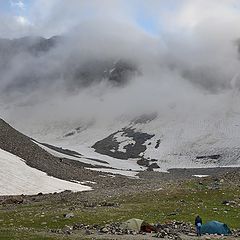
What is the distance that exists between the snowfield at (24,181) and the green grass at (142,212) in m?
18.0

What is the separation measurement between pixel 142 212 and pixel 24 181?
41860 mm

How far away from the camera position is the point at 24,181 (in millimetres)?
87438

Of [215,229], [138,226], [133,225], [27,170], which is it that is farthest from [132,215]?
[27,170]

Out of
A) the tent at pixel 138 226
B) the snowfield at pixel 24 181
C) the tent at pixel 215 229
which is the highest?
the snowfield at pixel 24 181

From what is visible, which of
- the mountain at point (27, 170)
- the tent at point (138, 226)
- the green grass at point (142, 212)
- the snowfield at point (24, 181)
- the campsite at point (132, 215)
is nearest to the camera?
the campsite at point (132, 215)

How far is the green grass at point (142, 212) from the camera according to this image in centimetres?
4256

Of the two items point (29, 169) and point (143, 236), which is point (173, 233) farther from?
point (29, 169)

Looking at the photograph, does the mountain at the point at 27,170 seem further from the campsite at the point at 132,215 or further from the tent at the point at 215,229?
the tent at the point at 215,229

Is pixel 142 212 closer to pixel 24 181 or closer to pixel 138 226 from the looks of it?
pixel 138 226

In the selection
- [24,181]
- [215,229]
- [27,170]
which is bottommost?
[215,229]

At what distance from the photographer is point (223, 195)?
63062 mm

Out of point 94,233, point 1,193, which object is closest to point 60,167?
point 1,193

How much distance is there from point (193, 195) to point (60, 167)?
60788mm

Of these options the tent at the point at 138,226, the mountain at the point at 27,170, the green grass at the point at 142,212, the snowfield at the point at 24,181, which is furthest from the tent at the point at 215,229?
the mountain at the point at 27,170
